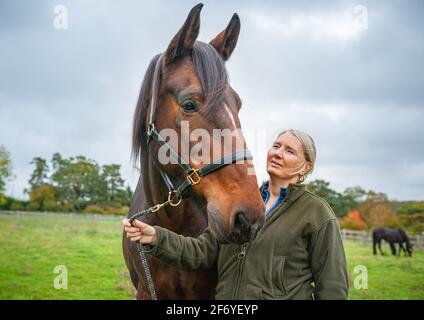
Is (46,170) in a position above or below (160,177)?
above

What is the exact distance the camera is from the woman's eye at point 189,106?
246cm

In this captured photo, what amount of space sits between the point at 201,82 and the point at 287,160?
792mm

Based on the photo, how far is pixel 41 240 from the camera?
17.9m

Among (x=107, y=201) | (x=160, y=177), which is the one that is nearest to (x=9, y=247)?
(x=160, y=177)

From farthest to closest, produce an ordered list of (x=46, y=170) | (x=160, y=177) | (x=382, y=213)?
(x=46, y=170), (x=382, y=213), (x=160, y=177)

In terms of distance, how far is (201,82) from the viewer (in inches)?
99.5

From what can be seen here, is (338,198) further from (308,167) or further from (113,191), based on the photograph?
(308,167)

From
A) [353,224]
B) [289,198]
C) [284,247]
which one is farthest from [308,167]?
[353,224]


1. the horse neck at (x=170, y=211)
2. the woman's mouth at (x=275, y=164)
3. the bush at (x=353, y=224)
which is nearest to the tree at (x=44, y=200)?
the bush at (x=353, y=224)

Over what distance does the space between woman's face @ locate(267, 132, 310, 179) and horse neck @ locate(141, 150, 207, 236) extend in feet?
2.34

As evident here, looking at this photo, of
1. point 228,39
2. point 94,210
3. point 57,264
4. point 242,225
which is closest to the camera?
point 242,225

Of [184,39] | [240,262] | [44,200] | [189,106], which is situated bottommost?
[240,262]
